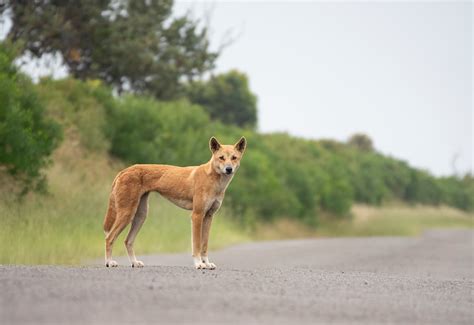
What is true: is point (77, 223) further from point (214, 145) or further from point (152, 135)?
point (152, 135)

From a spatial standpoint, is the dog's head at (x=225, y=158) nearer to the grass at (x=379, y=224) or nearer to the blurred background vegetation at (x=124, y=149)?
the blurred background vegetation at (x=124, y=149)

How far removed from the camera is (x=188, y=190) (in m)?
12.3

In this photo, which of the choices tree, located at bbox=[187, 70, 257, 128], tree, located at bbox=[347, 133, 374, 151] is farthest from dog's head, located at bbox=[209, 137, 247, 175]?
tree, located at bbox=[347, 133, 374, 151]

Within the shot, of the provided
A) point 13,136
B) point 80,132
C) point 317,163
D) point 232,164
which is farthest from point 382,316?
point 317,163

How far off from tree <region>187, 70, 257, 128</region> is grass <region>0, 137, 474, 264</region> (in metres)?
36.1

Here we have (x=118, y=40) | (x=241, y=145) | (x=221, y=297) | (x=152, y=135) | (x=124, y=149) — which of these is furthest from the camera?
(x=118, y=40)

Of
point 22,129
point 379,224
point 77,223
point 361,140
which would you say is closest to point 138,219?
point 77,223

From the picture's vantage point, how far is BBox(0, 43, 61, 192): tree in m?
20.8

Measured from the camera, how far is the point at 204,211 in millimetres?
12133

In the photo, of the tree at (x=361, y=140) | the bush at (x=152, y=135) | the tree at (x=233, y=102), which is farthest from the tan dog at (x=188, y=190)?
the tree at (x=361, y=140)

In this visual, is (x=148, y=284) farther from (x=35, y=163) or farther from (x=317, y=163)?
(x=317, y=163)

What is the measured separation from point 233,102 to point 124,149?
46.2m

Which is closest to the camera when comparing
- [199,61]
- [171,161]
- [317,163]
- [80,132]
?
[80,132]

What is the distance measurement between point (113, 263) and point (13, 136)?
9.16 metres
